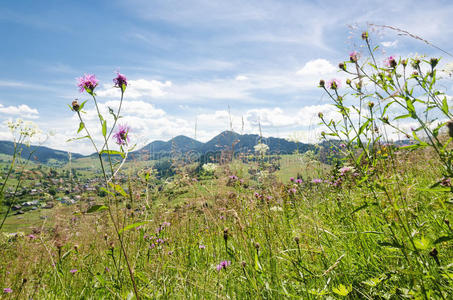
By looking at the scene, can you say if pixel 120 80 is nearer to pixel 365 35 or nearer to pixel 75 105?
pixel 75 105

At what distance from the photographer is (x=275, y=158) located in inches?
235

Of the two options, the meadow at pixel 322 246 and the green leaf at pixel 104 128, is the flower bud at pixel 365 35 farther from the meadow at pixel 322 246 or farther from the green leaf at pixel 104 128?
the green leaf at pixel 104 128

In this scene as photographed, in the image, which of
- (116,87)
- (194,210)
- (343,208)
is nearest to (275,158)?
(194,210)

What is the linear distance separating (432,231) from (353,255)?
2.24 ft

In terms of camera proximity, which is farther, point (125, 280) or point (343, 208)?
point (343, 208)

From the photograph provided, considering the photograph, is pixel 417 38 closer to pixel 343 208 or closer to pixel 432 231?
pixel 432 231

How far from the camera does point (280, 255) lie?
2.07m

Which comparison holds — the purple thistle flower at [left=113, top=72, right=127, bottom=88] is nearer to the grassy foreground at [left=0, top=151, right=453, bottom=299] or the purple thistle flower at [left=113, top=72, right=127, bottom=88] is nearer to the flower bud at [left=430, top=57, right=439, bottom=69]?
the grassy foreground at [left=0, top=151, right=453, bottom=299]

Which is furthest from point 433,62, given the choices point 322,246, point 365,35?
point 322,246

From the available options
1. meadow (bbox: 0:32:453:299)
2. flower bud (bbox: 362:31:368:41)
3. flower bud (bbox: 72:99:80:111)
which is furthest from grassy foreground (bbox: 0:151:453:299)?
flower bud (bbox: 362:31:368:41)

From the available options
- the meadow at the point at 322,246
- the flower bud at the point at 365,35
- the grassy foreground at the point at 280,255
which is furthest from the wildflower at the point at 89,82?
the flower bud at the point at 365,35

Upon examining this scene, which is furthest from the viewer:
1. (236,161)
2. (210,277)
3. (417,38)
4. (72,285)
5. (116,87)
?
(236,161)

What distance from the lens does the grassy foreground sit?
1.31 m

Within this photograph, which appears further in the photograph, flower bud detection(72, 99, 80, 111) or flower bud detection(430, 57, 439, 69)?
flower bud detection(430, 57, 439, 69)
